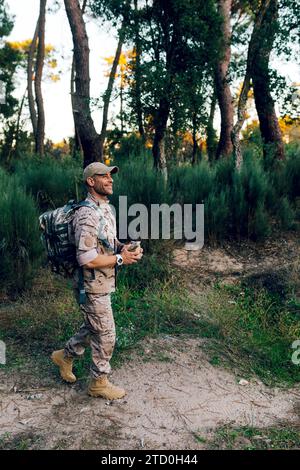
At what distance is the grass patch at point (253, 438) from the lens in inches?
169

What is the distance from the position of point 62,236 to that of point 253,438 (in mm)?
2184

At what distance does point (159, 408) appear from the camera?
484 cm

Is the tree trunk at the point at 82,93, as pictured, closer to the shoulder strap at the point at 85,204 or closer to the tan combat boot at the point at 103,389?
the shoulder strap at the point at 85,204

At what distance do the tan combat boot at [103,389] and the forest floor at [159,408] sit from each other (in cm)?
6

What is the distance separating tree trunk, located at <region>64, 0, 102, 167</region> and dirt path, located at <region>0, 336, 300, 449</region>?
643 cm

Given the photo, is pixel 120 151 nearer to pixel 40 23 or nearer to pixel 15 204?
pixel 15 204

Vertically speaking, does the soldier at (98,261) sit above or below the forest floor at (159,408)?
above

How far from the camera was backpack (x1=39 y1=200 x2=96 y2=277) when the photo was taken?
4.58m

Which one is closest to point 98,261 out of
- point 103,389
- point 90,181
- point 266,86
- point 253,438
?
point 90,181

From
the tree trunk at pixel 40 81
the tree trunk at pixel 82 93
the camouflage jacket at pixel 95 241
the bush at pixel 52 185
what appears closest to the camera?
the camouflage jacket at pixel 95 241

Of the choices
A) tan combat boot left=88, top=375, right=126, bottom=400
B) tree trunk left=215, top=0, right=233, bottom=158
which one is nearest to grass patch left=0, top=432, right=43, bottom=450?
tan combat boot left=88, top=375, right=126, bottom=400

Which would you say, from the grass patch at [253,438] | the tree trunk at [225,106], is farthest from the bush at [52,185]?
the grass patch at [253,438]

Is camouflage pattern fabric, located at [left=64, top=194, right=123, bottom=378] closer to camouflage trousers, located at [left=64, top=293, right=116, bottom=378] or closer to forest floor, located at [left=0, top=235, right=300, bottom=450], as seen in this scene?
camouflage trousers, located at [left=64, top=293, right=116, bottom=378]

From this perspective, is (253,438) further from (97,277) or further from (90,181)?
(90,181)
